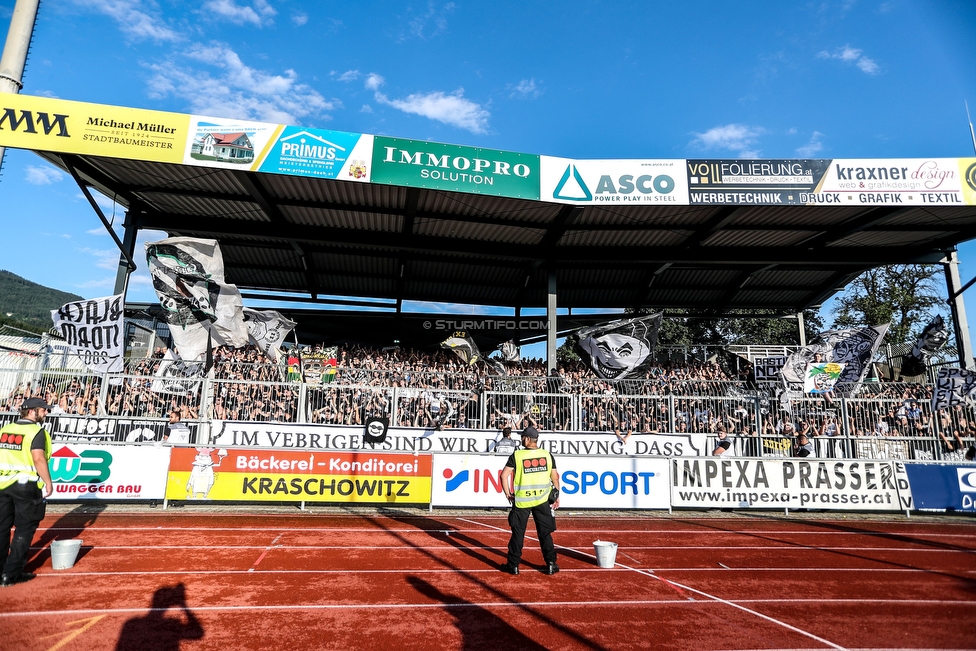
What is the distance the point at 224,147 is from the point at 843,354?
18664 mm

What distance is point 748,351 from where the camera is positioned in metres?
20.8

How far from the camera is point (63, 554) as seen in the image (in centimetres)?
718

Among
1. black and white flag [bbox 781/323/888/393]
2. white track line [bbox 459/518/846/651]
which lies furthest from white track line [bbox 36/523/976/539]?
black and white flag [bbox 781/323/888/393]

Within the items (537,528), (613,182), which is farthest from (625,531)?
(613,182)

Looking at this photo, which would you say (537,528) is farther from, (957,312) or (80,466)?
(957,312)

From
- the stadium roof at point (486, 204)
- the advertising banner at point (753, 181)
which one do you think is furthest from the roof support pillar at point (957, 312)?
the advertising banner at point (753, 181)

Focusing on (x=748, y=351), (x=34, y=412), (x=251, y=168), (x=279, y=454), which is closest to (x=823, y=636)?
(x=34, y=412)

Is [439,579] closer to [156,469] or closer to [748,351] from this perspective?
[156,469]

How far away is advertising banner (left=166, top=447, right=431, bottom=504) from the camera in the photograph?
12.1 m

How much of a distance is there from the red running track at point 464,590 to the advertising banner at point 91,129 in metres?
8.97

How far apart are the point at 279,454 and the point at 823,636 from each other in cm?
1063

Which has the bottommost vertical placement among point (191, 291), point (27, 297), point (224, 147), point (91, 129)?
point (191, 291)

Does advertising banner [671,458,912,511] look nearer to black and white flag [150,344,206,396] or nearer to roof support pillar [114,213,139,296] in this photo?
black and white flag [150,344,206,396]

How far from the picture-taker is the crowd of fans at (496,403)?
44.6ft
